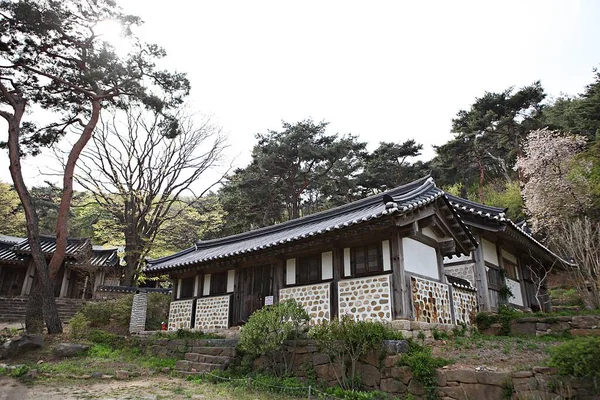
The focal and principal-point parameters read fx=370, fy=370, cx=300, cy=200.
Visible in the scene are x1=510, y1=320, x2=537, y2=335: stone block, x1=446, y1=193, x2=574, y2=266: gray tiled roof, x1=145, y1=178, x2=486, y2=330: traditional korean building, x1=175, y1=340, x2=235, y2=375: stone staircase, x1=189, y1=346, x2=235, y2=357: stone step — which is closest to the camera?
x1=145, y1=178, x2=486, y2=330: traditional korean building

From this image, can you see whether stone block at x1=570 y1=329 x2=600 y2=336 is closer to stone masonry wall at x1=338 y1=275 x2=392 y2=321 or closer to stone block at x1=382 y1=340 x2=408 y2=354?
stone masonry wall at x1=338 y1=275 x2=392 y2=321

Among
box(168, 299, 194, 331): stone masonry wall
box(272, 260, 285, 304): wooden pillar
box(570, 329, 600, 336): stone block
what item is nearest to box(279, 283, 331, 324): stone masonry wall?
box(272, 260, 285, 304): wooden pillar

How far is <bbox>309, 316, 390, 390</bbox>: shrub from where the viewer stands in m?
8.11

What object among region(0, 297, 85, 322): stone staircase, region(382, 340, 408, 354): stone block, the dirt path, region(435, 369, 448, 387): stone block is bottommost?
the dirt path

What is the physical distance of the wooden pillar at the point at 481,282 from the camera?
13.7 meters

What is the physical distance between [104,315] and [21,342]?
6108mm

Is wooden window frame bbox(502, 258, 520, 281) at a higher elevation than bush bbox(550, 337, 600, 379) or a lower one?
higher

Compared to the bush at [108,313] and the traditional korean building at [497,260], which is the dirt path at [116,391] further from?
the traditional korean building at [497,260]

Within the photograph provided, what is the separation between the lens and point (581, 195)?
20.6 m

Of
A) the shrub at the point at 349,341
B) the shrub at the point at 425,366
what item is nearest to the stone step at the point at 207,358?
the shrub at the point at 349,341

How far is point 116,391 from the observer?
27.8ft

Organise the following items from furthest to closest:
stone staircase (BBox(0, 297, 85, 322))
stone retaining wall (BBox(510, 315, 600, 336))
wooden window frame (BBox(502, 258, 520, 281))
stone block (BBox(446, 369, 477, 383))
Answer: stone staircase (BBox(0, 297, 85, 322)), wooden window frame (BBox(502, 258, 520, 281)), stone retaining wall (BBox(510, 315, 600, 336)), stone block (BBox(446, 369, 477, 383))

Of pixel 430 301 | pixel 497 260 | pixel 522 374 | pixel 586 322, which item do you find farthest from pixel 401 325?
pixel 497 260

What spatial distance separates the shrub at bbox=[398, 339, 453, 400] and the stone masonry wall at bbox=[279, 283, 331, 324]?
132 inches
